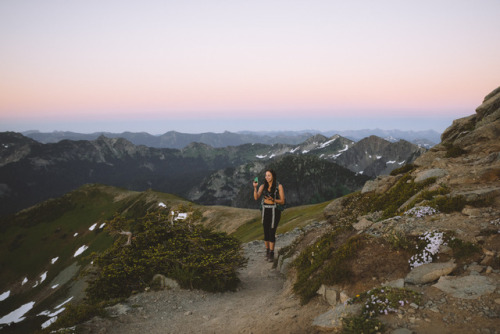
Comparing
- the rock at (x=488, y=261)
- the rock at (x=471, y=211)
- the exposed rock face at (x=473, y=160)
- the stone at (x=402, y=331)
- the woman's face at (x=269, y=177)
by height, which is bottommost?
the stone at (x=402, y=331)

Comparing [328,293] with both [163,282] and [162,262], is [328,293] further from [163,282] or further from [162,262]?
[162,262]

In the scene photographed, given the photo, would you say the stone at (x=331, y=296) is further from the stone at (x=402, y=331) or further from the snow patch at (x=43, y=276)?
the snow patch at (x=43, y=276)

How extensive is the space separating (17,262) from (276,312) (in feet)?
549

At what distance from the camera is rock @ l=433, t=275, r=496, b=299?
19.8 ft

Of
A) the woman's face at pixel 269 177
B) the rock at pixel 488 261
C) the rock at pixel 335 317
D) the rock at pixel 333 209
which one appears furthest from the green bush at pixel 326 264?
the rock at pixel 333 209

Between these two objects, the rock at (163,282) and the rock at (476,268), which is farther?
the rock at (163,282)

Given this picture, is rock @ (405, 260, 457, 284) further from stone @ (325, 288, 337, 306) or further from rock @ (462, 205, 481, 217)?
rock @ (462, 205, 481, 217)

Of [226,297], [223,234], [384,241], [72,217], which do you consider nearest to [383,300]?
[384,241]

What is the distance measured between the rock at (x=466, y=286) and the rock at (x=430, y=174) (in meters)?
8.05

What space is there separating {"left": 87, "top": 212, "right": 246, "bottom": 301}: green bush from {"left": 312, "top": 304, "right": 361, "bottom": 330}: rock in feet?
21.9

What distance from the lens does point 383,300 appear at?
6582mm

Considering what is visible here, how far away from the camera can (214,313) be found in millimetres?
10688

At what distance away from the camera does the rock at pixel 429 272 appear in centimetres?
724

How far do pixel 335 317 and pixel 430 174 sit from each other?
10.9m
